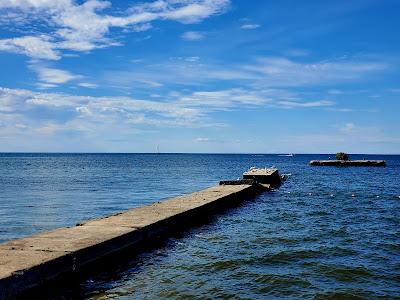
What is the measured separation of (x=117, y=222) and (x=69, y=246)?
344cm

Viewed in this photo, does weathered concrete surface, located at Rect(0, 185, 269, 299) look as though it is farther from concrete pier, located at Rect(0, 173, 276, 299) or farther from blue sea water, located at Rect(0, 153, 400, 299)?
blue sea water, located at Rect(0, 153, 400, 299)

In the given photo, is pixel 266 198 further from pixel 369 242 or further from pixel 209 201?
pixel 369 242

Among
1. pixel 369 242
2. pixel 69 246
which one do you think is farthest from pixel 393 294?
pixel 69 246

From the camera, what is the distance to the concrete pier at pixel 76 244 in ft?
22.5

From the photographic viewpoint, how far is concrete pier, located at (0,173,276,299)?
6859 mm

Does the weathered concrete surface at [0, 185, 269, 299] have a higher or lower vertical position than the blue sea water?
higher

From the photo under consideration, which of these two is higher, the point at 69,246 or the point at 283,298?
the point at 69,246

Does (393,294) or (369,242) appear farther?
(369,242)

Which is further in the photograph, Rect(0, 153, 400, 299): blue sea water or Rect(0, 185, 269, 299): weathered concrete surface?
Rect(0, 153, 400, 299): blue sea water

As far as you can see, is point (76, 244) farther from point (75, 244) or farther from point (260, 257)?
point (260, 257)

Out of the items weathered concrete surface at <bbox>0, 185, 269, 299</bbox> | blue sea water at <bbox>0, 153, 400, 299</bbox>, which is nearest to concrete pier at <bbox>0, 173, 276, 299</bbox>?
weathered concrete surface at <bbox>0, 185, 269, 299</bbox>

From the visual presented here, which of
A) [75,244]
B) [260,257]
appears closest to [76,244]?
[75,244]

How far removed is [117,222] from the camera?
1210 cm

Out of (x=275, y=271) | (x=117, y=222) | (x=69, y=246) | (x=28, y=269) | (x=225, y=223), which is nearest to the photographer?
(x=28, y=269)
